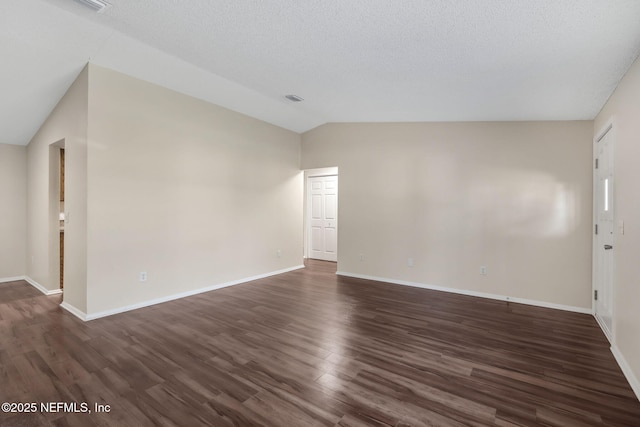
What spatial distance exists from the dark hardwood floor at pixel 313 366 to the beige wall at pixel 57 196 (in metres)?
0.54

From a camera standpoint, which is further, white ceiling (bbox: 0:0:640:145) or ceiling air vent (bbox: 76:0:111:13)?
ceiling air vent (bbox: 76:0:111:13)

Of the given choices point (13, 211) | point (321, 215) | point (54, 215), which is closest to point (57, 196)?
point (54, 215)

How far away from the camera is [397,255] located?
515 cm

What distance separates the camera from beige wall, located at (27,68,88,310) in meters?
3.42

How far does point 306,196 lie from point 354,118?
302 centimetres

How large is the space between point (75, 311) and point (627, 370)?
17.7ft

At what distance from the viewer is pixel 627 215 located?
7.78 feet

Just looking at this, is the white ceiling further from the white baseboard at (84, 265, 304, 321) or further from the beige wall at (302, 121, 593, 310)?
the white baseboard at (84, 265, 304, 321)

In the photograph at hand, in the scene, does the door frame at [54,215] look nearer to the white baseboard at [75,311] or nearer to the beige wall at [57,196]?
the beige wall at [57,196]

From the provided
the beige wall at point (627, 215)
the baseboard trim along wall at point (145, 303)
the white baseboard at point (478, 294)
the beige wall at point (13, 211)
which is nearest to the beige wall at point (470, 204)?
the white baseboard at point (478, 294)

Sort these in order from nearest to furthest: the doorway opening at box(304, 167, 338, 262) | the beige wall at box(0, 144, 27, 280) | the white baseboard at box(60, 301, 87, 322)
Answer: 1. the white baseboard at box(60, 301, 87, 322)
2. the beige wall at box(0, 144, 27, 280)
3. the doorway opening at box(304, 167, 338, 262)

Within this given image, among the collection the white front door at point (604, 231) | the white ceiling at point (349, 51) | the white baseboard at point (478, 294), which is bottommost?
the white baseboard at point (478, 294)

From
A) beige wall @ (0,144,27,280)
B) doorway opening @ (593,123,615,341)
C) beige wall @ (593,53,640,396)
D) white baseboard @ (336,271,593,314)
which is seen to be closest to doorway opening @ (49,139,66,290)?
beige wall @ (0,144,27,280)

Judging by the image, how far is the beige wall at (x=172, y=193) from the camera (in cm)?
343
